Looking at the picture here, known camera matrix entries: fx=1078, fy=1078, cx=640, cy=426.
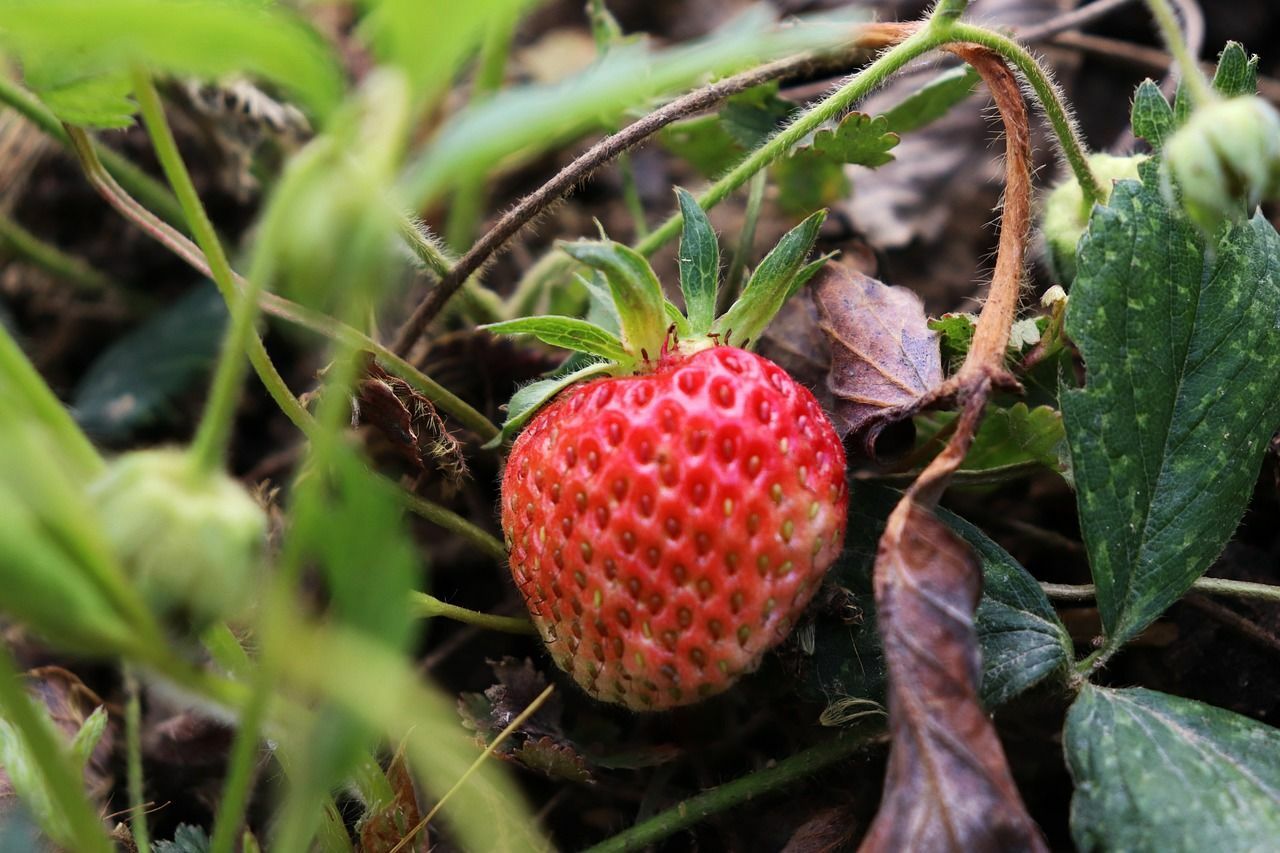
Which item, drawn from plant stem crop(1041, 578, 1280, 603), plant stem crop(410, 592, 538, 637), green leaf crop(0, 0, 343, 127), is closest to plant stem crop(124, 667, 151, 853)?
plant stem crop(410, 592, 538, 637)

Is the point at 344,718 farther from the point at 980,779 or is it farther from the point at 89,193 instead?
the point at 89,193

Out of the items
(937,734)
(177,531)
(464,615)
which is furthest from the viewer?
(464,615)

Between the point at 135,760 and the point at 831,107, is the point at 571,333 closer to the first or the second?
the point at 831,107

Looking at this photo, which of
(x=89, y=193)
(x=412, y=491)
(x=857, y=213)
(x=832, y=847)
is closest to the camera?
(x=832, y=847)

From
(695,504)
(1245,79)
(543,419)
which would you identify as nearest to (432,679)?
(543,419)

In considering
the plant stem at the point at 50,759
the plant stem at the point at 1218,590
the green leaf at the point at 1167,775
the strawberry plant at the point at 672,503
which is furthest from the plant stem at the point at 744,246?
the plant stem at the point at 50,759

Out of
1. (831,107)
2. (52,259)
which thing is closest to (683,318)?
(831,107)

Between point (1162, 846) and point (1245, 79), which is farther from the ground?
point (1245, 79)
